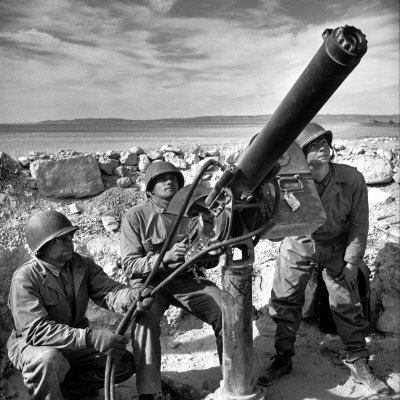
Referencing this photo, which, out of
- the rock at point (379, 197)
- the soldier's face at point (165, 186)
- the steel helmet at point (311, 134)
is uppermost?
the steel helmet at point (311, 134)

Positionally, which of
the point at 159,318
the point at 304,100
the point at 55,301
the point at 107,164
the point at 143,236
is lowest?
the point at 159,318

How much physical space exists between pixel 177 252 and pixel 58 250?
93cm

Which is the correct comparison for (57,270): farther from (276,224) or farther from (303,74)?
(303,74)

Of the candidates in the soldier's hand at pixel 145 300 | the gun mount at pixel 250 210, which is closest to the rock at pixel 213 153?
the gun mount at pixel 250 210

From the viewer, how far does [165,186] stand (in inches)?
190

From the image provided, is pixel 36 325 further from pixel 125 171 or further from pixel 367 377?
pixel 125 171

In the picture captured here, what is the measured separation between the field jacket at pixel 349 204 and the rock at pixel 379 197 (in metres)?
2.40

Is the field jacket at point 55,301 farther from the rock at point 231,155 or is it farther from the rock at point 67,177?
the rock at point 231,155

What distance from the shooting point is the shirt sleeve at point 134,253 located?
13.9 feet

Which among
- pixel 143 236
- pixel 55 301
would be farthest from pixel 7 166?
pixel 55 301

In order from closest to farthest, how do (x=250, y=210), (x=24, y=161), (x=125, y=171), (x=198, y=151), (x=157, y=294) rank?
(x=250, y=210) < (x=157, y=294) < (x=24, y=161) < (x=125, y=171) < (x=198, y=151)

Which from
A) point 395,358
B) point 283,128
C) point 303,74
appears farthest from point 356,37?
point 395,358

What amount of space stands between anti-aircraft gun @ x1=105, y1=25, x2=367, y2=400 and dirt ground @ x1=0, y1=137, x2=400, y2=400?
66 cm

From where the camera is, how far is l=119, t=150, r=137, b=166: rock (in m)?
7.16
